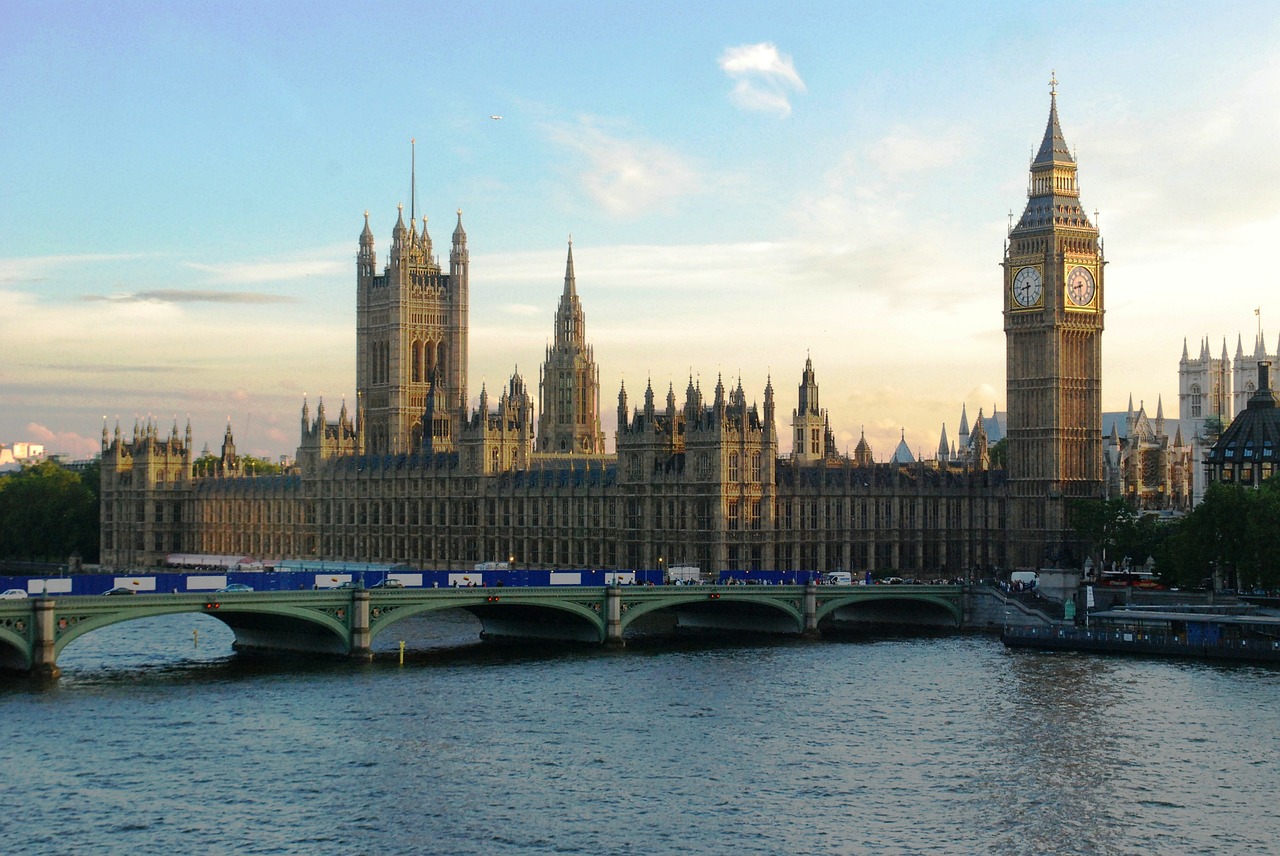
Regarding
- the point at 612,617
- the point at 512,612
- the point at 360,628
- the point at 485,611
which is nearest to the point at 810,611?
the point at 612,617

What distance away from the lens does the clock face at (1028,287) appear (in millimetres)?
149250

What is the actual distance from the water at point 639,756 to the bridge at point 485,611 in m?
2.92

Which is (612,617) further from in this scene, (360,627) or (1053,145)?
(1053,145)

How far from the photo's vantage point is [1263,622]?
4365 inches

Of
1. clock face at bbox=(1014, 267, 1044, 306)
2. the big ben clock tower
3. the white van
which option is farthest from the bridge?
clock face at bbox=(1014, 267, 1044, 306)

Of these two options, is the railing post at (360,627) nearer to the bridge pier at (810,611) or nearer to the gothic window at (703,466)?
the bridge pier at (810,611)

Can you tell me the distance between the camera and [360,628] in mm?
105625

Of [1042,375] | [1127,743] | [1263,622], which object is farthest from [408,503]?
[1127,743]

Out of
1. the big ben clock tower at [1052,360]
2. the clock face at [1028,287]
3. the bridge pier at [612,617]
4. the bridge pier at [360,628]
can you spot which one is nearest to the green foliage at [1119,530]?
the big ben clock tower at [1052,360]

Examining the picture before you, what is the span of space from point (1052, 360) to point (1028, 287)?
6643 mm

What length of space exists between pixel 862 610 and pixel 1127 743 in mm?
55862

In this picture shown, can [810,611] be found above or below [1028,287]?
below

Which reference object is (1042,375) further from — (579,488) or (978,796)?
(978,796)

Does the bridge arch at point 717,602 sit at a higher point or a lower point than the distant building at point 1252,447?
lower
